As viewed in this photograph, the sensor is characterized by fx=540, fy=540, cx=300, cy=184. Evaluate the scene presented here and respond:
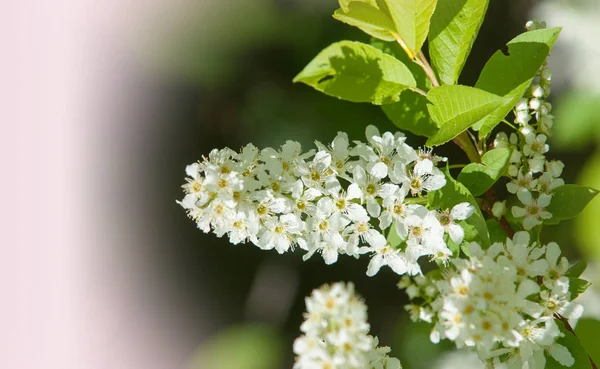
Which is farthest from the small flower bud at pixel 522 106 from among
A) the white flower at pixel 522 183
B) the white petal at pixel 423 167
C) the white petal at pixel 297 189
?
the white petal at pixel 297 189

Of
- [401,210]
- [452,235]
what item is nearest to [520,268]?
[452,235]

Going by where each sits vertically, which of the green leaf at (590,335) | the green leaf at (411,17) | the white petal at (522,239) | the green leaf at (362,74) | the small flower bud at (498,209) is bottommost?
the green leaf at (590,335)

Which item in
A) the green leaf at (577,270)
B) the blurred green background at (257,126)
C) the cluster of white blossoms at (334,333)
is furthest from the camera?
the blurred green background at (257,126)

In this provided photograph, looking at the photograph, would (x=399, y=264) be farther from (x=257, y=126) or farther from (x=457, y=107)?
(x=257, y=126)

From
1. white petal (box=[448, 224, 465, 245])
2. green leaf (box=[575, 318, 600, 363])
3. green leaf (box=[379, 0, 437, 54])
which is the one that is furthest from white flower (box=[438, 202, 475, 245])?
green leaf (box=[575, 318, 600, 363])

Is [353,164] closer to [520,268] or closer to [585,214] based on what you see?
[520,268]

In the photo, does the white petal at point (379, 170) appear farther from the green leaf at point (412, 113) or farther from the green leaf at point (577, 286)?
the green leaf at point (577, 286)

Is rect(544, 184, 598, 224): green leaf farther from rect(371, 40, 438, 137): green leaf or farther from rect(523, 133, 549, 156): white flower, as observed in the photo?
rect(371, 40, 438, 137): green leaf
